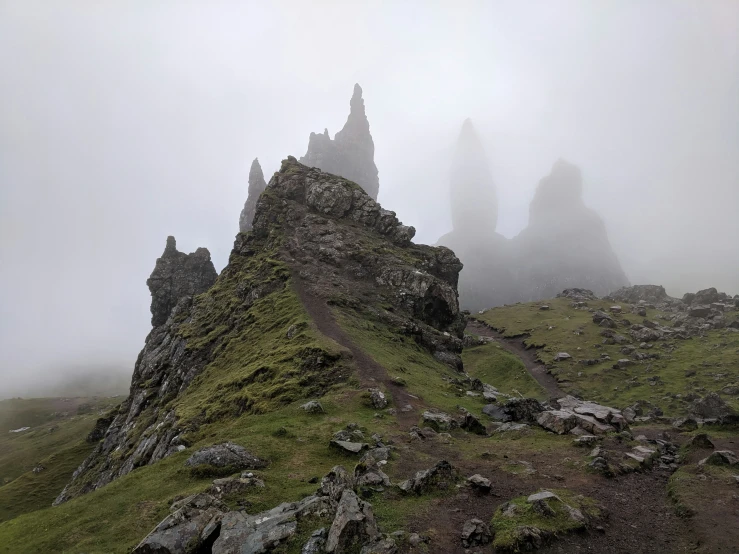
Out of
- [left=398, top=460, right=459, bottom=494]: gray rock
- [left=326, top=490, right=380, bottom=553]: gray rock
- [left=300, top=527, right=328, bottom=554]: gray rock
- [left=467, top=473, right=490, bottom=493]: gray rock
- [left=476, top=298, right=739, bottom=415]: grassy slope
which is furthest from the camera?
[left=476, top=298, right=739, bottom=415]: grassy slope

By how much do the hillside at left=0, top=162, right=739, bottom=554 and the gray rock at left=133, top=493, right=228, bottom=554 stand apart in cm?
7

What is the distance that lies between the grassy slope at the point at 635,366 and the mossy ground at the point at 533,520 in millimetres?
52255

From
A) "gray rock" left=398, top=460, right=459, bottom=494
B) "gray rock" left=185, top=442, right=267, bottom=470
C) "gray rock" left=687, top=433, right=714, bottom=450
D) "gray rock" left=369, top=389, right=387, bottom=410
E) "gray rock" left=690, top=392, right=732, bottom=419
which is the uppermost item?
"gray rock" left=690, top=392, right=732, bottom=419

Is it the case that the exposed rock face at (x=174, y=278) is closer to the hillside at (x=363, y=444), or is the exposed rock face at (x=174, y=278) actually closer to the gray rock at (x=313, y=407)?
the hillside at (x=363, y=444)

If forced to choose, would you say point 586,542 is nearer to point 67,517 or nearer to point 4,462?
point 67,517

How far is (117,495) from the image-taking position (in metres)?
24.3

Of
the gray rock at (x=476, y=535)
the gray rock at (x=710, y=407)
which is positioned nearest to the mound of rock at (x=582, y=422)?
the gray rock at (x=710, y=407)

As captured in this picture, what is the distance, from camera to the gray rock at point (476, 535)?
626 inches

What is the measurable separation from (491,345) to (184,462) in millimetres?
94032

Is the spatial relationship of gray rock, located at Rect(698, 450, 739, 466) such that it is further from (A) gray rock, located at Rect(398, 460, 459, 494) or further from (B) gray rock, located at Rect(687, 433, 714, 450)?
(A) gray rock, located at Rect(398, 460, 459, 494)

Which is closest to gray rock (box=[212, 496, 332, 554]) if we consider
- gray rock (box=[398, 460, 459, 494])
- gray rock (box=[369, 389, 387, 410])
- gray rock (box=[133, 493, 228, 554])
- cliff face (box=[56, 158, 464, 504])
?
gray rock (box=[133, 493, 228, 554])

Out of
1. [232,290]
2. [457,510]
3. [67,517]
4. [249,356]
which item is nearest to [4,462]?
[232,290]

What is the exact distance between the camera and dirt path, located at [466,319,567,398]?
80.0m

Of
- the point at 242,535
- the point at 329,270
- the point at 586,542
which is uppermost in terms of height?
the point at 329,270
